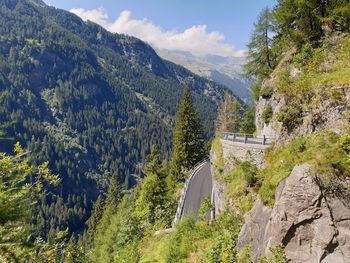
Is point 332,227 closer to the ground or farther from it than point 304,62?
closer to the ground

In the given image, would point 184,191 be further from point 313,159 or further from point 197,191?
point 313,159

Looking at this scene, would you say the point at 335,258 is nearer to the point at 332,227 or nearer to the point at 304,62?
the point at 332,227

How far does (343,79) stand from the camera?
57.8ft

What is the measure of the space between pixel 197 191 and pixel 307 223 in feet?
92.1

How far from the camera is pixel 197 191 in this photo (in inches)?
1628

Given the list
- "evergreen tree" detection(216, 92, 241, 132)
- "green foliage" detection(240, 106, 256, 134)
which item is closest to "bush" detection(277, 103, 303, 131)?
"green foliage" detection(240, 106, 256, 134)

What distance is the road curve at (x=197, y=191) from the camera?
35875 mm

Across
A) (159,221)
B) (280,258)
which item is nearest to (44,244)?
(280,258)

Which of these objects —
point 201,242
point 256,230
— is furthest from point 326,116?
point 201,242

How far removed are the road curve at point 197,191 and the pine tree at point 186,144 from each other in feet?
11.7

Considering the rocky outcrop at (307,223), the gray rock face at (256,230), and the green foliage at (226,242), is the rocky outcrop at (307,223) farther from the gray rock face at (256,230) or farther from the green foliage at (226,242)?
the green foliage at (226,242)

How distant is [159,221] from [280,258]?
25.8m

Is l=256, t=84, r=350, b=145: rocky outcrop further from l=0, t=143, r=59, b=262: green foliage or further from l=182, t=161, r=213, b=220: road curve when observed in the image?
l=182, t=161, r=213, b=220: road curve

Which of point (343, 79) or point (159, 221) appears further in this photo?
point (159, 221)
